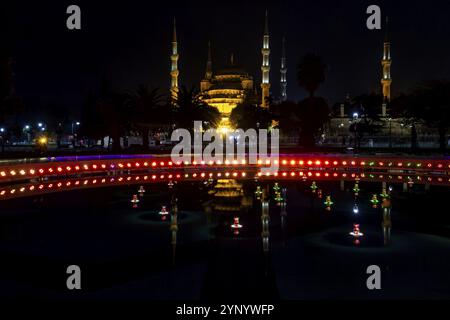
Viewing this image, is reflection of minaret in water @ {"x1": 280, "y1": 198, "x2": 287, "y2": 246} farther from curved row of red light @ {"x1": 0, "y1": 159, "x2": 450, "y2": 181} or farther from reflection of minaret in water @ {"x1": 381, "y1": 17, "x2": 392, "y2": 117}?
reflection of minaret in water @ {"x1": 381, "y1": 17, "x2": 392, "y2": 117}

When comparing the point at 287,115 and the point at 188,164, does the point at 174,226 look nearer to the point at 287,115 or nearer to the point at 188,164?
the point at 188,164

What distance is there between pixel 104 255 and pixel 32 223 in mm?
4614

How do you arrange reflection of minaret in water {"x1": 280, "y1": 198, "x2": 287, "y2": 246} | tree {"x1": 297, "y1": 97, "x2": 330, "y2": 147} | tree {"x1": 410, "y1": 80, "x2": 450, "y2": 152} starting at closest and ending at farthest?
reflection of minaret in water {"x1": 280, "y1": 198, "x2": 287, "y2": 246}, tree {"x1": 410, "y1": 80, "x2": 450, "y2": 152}, tree {"x1": 297, "y1": 97, "x2": 330, "y2": 147}

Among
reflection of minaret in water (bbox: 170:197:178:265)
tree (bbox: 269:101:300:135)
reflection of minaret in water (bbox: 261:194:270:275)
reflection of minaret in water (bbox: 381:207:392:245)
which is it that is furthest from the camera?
tree (bbox: 269:101:300:135)

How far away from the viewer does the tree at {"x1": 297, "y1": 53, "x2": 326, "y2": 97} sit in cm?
6756

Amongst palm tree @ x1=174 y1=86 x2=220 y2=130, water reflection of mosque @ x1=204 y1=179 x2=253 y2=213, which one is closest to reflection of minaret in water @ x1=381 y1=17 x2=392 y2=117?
palm tree @ x1=174 y1=86 x2=220 y2=130

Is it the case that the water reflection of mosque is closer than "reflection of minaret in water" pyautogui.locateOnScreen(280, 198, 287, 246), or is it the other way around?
"reflection of minaret in water" pyautogui.locateOnScreen(280, 198, 287, 246)

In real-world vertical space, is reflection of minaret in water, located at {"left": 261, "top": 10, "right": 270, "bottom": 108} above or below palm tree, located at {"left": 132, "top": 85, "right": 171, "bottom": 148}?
above

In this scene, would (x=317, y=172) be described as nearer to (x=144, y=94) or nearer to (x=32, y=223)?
(x=32, y=223)

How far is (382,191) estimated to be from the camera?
20.7 m

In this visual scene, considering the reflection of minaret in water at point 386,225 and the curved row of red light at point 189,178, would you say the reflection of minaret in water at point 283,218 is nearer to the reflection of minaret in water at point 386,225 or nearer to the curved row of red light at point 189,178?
the reflection of minaret in water at point 386,225

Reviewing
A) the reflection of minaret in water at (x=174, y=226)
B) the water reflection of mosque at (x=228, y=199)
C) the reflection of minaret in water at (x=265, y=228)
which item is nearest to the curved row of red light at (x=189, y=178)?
the water reflection of mosque at (x=228, y=199)

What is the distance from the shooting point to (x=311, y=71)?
67.6 meters
